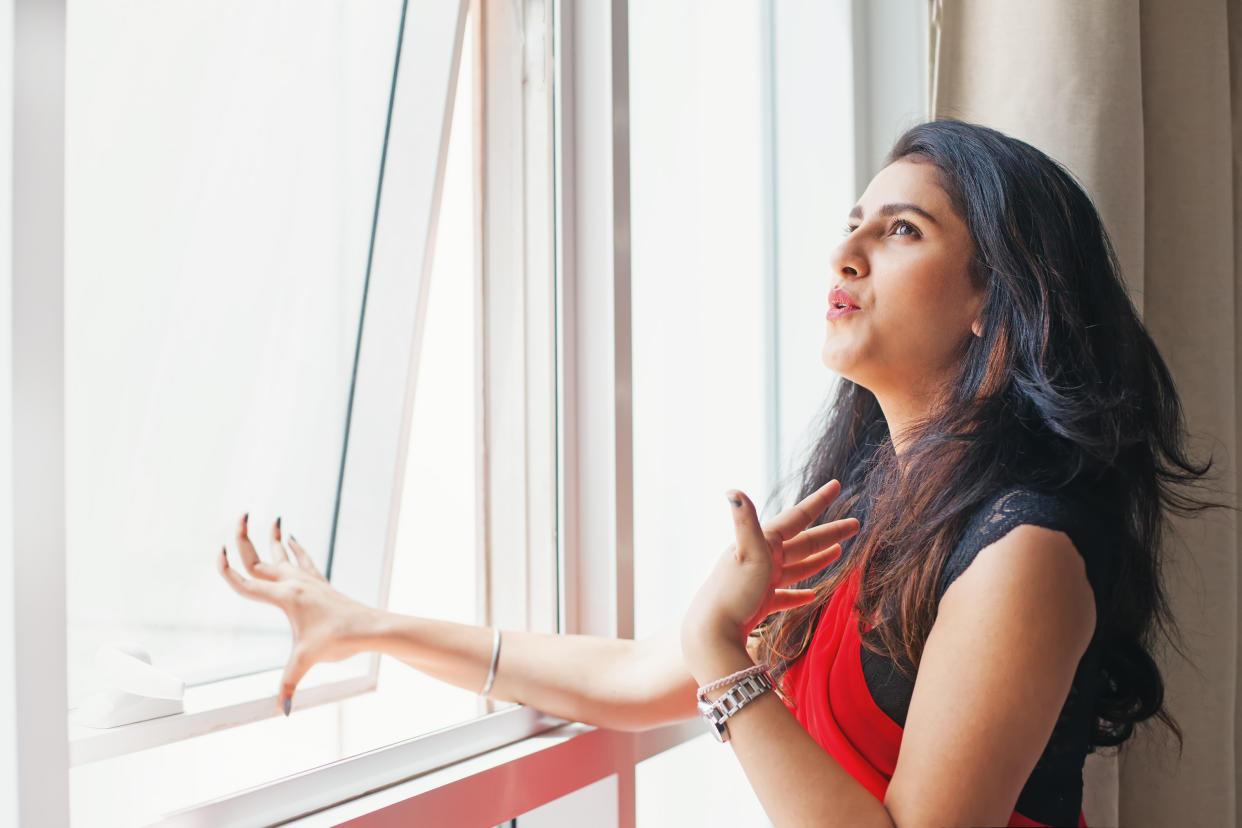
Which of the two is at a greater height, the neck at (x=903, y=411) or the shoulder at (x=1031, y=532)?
the neck at (x=903, y=411)

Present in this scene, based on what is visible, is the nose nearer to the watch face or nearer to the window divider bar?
the watch face

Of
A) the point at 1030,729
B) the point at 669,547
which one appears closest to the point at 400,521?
the point at 669,547

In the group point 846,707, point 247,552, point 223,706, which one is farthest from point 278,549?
point 846,707

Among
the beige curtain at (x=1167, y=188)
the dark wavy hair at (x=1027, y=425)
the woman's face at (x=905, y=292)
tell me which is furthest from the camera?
the beige curtain at (x=1167, y=188)

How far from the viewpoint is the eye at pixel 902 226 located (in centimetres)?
101

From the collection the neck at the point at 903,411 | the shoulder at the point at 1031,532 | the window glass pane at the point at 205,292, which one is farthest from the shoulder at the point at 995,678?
the window glass pane at the point at 205,292

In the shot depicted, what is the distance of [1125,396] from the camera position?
92 cm

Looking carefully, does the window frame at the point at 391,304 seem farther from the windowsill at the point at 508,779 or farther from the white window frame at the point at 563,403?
the windowsill at the point at 508,779

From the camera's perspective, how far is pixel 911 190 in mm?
1029

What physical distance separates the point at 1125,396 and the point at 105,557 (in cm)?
102

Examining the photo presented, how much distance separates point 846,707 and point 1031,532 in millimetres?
282

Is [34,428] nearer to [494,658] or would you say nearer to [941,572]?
[494,658]

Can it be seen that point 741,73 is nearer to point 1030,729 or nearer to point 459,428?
point 459,428

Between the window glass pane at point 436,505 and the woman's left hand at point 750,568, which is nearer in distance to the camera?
the woman's left hand at point 750,568
